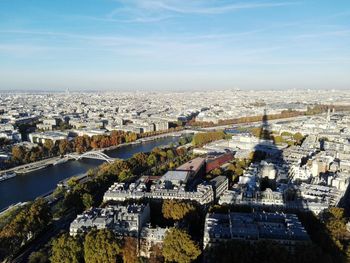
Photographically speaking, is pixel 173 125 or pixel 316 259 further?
pixel 173 125

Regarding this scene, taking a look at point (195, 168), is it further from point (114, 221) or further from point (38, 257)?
point (38, 257)

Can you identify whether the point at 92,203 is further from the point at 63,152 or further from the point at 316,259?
the point at 63,152

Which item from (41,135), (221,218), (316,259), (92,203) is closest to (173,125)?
(41,135)

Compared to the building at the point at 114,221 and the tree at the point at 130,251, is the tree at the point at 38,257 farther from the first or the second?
the tree at the point at 130,251

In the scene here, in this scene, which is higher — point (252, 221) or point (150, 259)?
point (252, 221)

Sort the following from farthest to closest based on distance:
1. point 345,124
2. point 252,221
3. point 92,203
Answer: point 345,124 < point 92,203 < point 252,221

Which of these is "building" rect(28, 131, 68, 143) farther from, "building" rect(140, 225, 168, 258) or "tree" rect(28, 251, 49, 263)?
"building" rect(140, 225, 168, 258)
